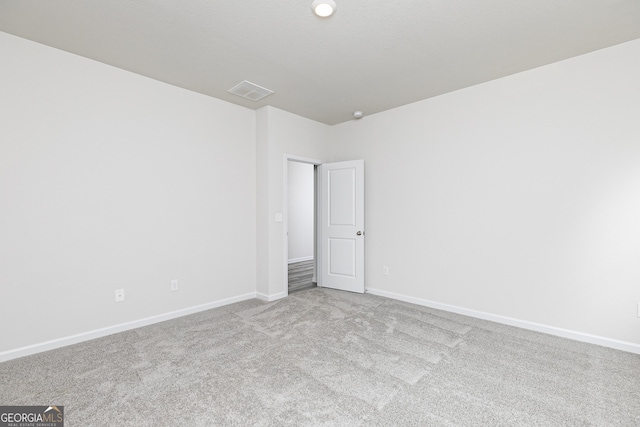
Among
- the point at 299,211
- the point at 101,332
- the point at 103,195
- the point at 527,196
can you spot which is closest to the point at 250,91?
the point at 103,195

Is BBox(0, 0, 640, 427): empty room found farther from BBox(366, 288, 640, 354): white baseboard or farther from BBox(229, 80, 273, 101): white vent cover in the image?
BBox(229, 80, 273, 101): white vent cover

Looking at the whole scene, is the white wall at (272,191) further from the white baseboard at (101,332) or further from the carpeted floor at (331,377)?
the carpeted floor at (331,377)

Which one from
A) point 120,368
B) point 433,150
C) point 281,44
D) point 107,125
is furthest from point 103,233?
point 433,150

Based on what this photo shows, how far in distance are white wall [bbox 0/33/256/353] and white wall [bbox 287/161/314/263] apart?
320 cm

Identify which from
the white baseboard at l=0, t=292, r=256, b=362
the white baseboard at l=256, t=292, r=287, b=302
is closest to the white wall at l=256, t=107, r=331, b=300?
the white baseboard at l=256, t=292, r=287, b=302

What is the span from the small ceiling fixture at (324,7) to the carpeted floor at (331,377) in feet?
9.00

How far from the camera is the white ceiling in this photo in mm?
2125

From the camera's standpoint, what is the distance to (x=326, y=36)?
8.02 feet

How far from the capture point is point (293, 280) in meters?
5.30

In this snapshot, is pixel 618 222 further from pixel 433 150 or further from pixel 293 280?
pixel 293 280

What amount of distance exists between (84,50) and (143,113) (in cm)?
70

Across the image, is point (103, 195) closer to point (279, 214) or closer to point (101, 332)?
Answer: point (101, 332)

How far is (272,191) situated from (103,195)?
1.95 m

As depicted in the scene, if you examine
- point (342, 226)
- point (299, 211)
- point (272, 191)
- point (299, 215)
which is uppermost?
point (272, 191)
